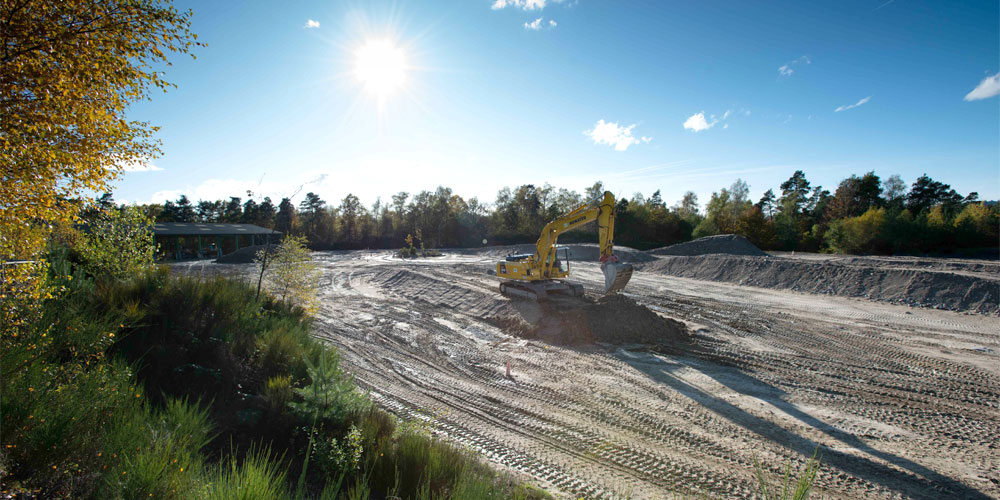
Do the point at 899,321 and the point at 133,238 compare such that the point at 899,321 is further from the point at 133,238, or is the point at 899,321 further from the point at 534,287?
the point at 133,238

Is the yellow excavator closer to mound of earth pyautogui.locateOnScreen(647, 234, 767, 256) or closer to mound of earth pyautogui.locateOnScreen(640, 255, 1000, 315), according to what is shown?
mound of earth pyautogui.locateOnScreen(640, 255, 1000, 315)

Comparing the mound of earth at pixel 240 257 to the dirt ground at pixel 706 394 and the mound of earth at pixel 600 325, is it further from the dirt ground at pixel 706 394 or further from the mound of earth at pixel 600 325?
the mound of earth at pixel 600 325

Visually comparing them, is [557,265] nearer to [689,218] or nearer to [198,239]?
[198,239]

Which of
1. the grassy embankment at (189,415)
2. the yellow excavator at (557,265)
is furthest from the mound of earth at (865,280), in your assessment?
the grassy embankment at (189,415)

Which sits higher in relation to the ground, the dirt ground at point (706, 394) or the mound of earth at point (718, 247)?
the mound of earth at point (718, 247)

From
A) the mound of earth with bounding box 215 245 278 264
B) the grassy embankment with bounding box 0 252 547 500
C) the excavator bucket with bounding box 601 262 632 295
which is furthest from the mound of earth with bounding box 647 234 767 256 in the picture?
the mound of earth with bounding box 215 245 278 264

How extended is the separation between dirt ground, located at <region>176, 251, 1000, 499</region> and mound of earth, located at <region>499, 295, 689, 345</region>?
0.10m

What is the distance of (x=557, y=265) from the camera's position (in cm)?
1510

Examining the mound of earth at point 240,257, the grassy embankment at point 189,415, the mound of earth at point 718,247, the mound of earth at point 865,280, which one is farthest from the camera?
the mound of earth at point 240,257

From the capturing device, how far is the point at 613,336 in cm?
1173

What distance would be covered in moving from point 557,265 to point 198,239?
40177mm

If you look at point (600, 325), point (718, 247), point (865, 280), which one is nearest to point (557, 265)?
point (600, 325)

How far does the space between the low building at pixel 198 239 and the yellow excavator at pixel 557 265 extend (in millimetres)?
25602

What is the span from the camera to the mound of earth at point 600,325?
461 inches
